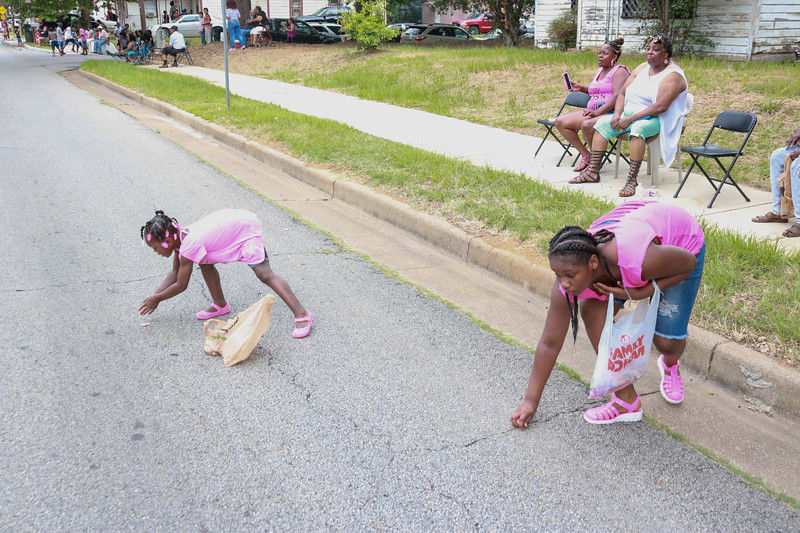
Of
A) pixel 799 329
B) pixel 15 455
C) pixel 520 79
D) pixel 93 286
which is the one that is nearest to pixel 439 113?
pixel 520 79

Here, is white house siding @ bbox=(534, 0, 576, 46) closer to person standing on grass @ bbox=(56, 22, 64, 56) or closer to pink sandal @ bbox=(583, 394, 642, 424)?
pink sandal @ bbox=(583, 394, 642, 424)

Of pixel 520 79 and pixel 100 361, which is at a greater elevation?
pixel 520 79

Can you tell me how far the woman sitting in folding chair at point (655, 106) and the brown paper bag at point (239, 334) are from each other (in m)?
4.19

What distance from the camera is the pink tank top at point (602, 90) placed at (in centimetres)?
766

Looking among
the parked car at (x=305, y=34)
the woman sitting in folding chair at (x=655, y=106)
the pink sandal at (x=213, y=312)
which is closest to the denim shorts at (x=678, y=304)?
the pink sandal at (x=213, y=312)

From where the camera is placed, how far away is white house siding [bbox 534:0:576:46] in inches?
766

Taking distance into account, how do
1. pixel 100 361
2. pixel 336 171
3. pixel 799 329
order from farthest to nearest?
1. pixel 336 171
2. pixel 100 361
3. pixel 799 329

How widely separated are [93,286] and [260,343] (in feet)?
5.35

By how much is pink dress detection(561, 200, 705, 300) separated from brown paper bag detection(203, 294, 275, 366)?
5.90 ft

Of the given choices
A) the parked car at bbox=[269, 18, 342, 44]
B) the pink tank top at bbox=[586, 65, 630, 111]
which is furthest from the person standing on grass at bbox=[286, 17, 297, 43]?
the pink tank top at bbox=[586, 65, 630, 111]

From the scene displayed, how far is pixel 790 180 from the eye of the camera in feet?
18.4

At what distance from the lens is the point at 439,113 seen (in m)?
12.0

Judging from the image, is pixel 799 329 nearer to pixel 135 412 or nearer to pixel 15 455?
pixel 135 412

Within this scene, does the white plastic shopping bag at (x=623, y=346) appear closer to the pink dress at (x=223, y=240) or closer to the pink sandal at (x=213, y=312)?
the pink dress at (x=223, y=240)
